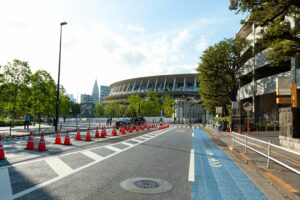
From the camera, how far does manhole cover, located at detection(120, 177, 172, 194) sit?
6.37 meters

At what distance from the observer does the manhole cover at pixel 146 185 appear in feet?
20.9

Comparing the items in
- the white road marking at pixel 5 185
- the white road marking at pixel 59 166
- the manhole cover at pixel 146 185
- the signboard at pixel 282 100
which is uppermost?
the signboard at pixel 282 100

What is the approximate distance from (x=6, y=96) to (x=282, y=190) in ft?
102

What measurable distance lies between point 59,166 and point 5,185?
100.0 inches

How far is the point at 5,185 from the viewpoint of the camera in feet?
21.0

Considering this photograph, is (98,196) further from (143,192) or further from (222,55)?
(222,55)

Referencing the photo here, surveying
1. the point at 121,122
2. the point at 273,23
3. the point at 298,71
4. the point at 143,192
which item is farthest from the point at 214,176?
the point at 121,122

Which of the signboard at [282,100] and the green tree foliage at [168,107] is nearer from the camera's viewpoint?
the signboard at [282,100]

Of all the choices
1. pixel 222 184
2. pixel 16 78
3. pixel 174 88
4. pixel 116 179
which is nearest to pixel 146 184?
pixel 116 179

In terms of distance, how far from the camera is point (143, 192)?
20.3ft

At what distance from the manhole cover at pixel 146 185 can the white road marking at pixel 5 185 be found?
240 centimetres

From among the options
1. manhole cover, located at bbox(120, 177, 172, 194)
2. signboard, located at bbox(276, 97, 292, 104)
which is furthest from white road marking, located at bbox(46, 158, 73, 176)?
signboard, located at bbox(276, 97, 292, 104)

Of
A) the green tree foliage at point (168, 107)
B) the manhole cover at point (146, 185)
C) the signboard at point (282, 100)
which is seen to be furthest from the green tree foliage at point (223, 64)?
the green tree foliage at point (168, 107)

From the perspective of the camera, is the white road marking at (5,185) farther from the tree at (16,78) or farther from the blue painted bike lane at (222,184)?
the tree at (16,78)
